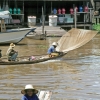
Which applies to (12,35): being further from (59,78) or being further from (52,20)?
(59,78)

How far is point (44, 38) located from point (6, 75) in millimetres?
17121

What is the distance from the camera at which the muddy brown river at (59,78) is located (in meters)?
12.5

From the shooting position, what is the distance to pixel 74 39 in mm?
21641

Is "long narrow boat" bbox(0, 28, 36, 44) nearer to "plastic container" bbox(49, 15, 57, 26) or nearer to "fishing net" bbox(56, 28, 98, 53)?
"fishing net" bbox(56, 28, 98, 53)

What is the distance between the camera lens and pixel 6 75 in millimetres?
16125

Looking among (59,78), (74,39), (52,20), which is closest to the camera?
(59,78)

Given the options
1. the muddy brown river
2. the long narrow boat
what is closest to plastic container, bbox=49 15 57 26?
the long narrow boat

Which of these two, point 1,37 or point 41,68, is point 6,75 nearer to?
point 41,68

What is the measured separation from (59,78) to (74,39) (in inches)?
262

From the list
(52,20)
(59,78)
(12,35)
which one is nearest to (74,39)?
(59,78)

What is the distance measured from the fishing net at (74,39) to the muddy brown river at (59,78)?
598 mm

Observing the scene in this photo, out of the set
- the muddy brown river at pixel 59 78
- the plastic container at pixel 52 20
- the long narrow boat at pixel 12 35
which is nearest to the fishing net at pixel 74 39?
the muddy brown river at pixel 59 78

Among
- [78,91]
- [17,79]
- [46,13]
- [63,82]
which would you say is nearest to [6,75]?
[17,79]

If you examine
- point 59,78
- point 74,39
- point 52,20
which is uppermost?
point 52,20
